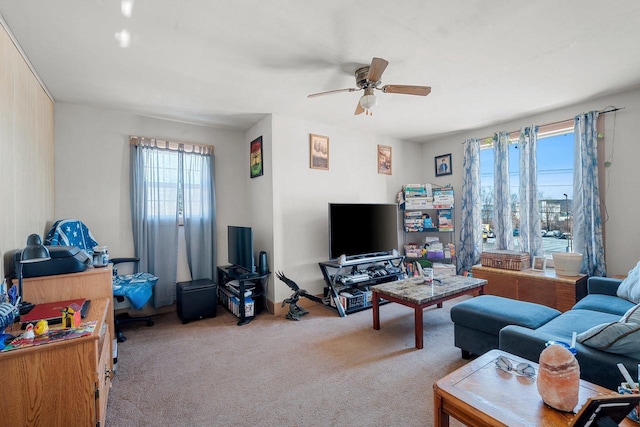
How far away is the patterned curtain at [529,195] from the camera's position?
12.1 feet

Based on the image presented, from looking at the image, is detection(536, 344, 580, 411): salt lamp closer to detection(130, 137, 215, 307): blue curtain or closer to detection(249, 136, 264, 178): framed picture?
detection(249, 136, 264, 178): framed picture

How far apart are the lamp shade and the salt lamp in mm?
2619

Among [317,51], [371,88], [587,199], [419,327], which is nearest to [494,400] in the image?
[419,327]

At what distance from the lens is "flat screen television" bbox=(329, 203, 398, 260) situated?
12.0 ft

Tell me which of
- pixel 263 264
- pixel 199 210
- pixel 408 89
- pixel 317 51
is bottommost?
pixel 263 264

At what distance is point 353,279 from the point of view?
362cm

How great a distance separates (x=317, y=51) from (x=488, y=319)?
2426 millimetres

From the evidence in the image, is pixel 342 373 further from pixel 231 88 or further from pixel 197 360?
pixel 231 88

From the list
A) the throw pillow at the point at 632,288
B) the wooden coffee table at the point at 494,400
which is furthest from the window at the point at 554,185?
the wooden coffee table at the point at 494,400

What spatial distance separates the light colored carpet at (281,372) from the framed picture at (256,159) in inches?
74.2

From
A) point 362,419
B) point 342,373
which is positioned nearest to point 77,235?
point 342,373

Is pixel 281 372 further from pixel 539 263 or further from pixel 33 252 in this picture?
pixel 539 263

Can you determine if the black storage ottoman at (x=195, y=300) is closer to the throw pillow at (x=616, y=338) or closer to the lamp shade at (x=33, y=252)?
the lamp shade at (x=33, y=252)

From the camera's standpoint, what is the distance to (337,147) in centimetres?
412
